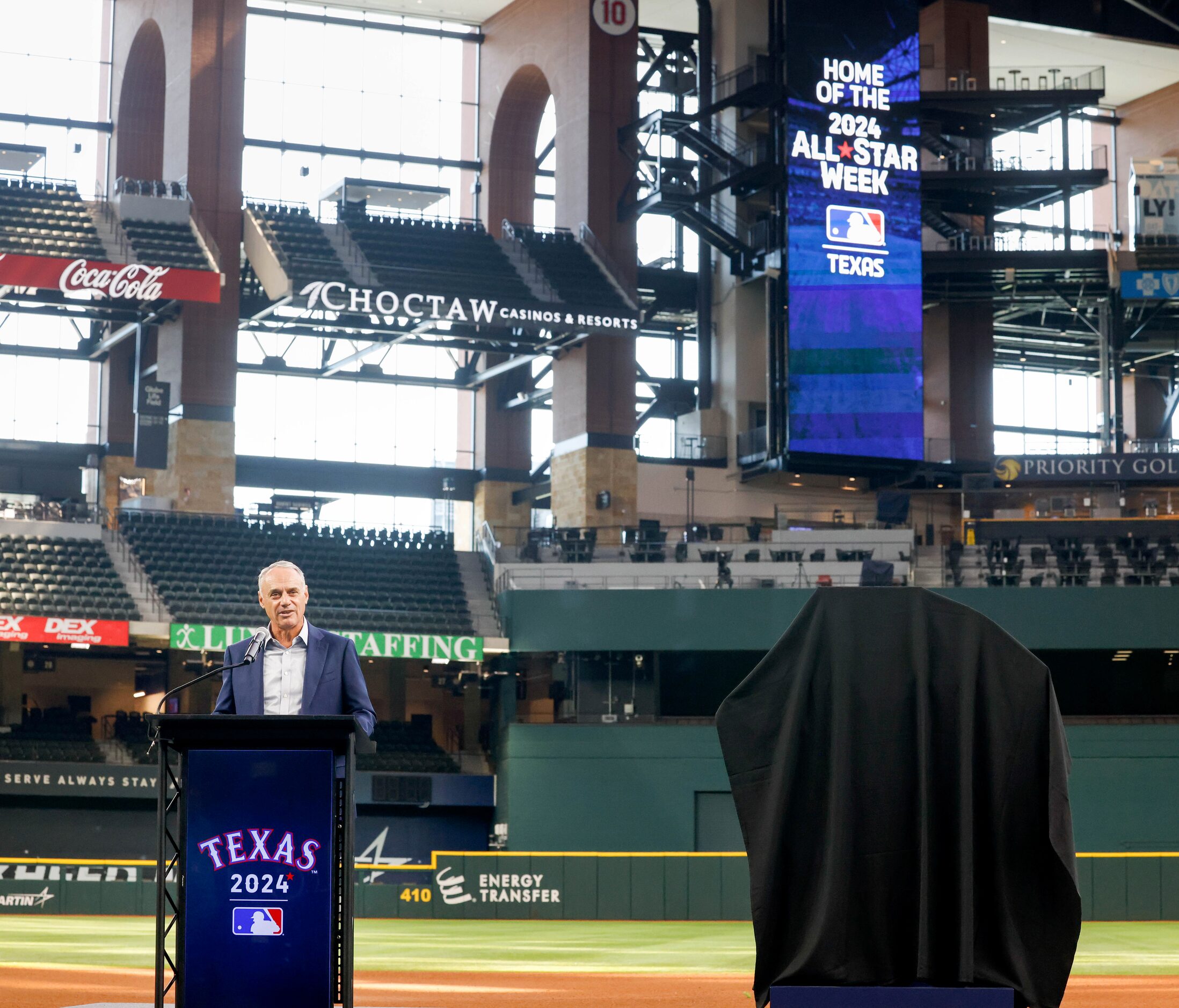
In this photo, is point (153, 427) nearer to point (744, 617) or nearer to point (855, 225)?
point (744, 617)

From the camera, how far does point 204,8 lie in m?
37.8

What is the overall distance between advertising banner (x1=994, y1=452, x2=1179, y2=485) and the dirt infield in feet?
91.7

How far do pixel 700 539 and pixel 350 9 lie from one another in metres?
20.4

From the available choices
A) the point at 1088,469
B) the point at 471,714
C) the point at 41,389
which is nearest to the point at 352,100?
the point at 41,389

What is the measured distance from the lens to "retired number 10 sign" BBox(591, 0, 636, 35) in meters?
39.6

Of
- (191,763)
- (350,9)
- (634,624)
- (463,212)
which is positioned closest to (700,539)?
(634,624)

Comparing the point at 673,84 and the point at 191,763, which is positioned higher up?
the point at 673,84

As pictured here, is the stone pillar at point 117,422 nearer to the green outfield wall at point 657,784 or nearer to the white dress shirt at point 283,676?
the green outfield wall at point 657,784

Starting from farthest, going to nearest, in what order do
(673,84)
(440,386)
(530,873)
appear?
(440,386) → (673,84) → (530,873)

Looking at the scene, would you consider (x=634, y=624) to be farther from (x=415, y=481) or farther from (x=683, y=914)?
(x=415, y=481)

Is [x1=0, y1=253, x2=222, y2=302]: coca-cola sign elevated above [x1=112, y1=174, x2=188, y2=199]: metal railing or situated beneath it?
situated beneath

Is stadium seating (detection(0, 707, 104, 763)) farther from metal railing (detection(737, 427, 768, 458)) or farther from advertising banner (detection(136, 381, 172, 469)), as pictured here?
metal railing (detection(737, 427, 768, 458))

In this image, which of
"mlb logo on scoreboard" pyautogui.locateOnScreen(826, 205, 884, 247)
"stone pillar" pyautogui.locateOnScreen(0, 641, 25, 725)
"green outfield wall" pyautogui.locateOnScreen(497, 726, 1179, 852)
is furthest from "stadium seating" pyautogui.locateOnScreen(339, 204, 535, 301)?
"stone pillar" pyautogui.locateOnScreen(0, 641, 25, 725)

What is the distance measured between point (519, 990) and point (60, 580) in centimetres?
2371
